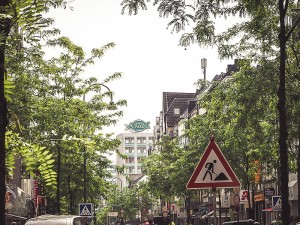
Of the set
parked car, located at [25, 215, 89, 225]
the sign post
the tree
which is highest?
the tree

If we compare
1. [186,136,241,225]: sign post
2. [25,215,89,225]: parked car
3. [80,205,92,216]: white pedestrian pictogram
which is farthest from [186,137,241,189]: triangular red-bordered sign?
[80,205,92,216]: white pedestrian pictogram

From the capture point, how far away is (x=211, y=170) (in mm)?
9969

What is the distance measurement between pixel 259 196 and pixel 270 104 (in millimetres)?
46344

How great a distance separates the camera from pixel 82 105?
1570 inches

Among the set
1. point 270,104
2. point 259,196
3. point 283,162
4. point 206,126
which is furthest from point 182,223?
point 283,162

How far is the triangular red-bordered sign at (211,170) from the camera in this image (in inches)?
389

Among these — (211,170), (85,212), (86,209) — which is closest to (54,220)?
(211,170)

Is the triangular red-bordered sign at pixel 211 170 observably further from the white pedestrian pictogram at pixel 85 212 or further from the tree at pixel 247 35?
the white pedestrian pictogram at pixel 85 212

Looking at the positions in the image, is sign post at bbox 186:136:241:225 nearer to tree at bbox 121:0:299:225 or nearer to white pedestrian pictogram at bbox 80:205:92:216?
tree at bbox 121:0:299:225

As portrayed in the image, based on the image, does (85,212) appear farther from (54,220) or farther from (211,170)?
(211,170)

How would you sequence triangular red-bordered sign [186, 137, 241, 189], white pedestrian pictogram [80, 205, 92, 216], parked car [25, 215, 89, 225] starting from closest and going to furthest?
triangular red-bordered sign [186, 137, 241, 189], parked car [25, 215, 89, 225], white pedestrian pictogram [80, 205, 92, 216]

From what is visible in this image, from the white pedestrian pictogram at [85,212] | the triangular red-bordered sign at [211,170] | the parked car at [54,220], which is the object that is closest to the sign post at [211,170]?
the triangular red-bordered sign at [211,170]

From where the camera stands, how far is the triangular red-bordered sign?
9.88 metres

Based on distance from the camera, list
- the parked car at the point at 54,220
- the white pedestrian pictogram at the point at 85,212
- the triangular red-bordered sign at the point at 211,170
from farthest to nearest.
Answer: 1. the white pedestrian pictogram at the point at 85,212
2. the parked car at the point at 54,220
3. the triangular red-bordered sign at the point at 211,170
